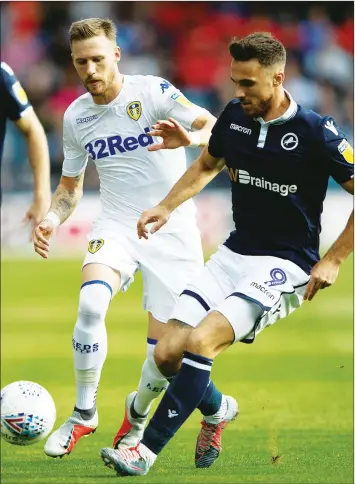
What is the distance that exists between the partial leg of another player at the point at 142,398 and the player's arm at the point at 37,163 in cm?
124

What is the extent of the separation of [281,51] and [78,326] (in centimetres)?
207

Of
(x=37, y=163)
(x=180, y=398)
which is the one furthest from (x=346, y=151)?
(x=37, y=163)

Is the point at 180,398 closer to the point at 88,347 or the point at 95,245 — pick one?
the point at 88,347

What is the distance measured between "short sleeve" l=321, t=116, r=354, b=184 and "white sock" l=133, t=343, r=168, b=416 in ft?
5.47

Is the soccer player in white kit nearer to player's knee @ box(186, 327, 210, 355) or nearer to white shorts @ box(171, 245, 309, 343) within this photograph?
white shorts @ box(171, 245, 309, 343)

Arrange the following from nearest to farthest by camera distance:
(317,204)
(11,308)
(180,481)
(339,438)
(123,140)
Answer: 1. (180,481)
2. (317,204)
3. (123,140)
4. (339,438)
5. (11,308)

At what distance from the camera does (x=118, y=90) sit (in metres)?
7.25

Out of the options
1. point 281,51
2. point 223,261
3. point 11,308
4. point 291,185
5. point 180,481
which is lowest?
point 11,308

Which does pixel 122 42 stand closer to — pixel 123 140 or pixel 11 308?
pixel 11 308

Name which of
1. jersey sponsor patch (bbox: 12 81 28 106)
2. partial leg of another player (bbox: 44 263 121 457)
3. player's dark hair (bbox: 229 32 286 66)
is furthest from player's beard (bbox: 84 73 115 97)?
player's dark hair (bbox: 229 32 286 66)

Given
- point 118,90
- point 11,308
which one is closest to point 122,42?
point 11,308

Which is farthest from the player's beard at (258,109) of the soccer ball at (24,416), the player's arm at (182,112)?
the soccer ball at (24,416)

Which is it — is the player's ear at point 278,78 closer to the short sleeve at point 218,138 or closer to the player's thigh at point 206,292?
the short sleeve at point 218,138

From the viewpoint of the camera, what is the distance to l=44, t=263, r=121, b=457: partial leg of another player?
21.8 feet
